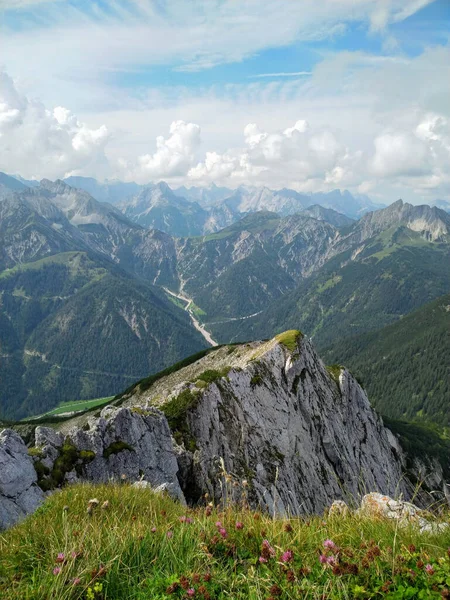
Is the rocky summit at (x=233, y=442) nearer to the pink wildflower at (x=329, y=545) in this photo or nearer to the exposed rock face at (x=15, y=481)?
the exposed rock face at (x=15, y=481)

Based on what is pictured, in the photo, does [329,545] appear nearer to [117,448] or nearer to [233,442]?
[117,448]

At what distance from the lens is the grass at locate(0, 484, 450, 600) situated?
462 cm

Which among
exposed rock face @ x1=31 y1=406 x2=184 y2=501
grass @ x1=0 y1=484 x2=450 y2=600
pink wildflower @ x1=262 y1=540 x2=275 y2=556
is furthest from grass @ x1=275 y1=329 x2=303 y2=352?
pink wildflower @ x1=262 y1=540 x2=275 y2=556

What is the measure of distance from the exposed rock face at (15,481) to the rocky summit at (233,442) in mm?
54

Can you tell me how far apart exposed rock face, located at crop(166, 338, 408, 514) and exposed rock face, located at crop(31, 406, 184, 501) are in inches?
113

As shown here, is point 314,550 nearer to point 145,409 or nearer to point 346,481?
point 145,409

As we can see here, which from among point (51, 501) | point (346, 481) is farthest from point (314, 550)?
point (346, 481)

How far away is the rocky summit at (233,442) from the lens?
56.4ft

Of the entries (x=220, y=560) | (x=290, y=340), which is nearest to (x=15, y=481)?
(x=220, y=560)

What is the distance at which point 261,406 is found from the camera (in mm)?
45062

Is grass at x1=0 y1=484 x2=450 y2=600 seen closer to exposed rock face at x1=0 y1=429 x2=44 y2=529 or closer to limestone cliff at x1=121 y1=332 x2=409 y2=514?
exposed rock face at x1=0 y1=429 x2=44 y2=529

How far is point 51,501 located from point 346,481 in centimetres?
5073

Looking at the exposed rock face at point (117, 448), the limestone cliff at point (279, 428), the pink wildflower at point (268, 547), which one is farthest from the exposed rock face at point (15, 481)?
the pink wildflower at point (268, 547)

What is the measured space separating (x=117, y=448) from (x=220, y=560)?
1936 centimetres
